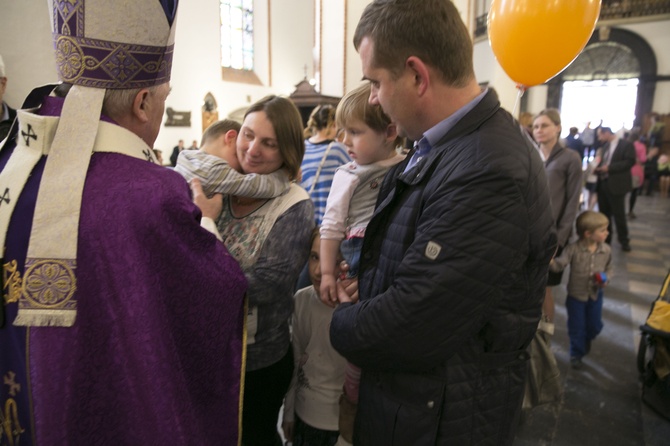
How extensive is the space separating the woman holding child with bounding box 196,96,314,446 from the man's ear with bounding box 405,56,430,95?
0.66 metres

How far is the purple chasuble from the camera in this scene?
0.86 metres

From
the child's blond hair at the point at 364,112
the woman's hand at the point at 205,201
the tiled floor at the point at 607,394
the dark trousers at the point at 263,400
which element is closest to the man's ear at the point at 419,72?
the child's blond hair at the point at 364,112

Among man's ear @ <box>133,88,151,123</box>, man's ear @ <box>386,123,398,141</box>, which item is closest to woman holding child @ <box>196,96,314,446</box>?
man's ear @ <box>386,123,398,141</box>

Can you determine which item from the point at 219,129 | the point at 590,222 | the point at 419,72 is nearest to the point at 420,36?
the point at 419,72

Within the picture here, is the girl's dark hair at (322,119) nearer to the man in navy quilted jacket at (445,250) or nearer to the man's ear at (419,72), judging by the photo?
the man in navy quilted jacket at (445,250)

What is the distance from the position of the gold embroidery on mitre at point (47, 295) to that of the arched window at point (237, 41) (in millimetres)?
15258

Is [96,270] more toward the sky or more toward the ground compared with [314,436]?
more toward the sky

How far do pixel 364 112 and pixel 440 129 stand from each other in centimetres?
52

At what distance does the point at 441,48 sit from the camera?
1.03 metres

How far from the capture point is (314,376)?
174 centimetres

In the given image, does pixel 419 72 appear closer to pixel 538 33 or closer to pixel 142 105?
pixel 142 105

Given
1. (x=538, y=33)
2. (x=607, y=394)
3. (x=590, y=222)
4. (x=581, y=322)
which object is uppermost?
(x=538, y=33)

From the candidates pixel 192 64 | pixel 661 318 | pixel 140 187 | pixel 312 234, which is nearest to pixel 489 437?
pixel 312 234

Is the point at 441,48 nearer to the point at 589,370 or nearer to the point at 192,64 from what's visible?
the point at 589,370
